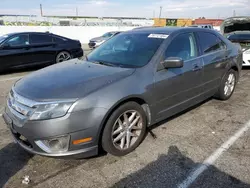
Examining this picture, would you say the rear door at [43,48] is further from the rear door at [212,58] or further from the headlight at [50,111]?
the headlight at [50,111]

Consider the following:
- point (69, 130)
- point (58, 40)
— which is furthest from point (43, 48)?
point (69, 130)

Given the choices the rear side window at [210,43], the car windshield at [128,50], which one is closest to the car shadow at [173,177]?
the car windshield at [128,50]

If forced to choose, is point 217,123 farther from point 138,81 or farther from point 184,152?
point 138,81

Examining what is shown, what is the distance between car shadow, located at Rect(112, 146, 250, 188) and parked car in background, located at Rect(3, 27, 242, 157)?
0.44 meters

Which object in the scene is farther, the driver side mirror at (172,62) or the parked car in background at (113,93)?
the driver side mirror at (172,62)

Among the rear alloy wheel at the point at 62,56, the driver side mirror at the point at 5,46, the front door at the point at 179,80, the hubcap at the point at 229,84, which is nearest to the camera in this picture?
the front door at the point at 179,80

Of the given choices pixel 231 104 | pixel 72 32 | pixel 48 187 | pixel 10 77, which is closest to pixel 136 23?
pixel 72 32

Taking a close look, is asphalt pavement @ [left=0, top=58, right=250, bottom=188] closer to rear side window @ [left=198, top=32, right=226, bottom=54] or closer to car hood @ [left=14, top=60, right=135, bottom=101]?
car hood @ [left=14, top=60, right=135, bottom=101]

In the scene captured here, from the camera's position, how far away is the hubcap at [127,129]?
305 centimetres

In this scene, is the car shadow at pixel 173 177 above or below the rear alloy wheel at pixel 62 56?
below

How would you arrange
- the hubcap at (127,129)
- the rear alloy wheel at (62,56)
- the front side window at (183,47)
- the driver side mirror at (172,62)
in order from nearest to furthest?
1. the hubcap at (127,129)
2. the driver side mirror at (172,62)
3. the front side window at (183,47)
4. the rear alloy wheel at (62,56)

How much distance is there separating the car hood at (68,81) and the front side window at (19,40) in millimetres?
5634

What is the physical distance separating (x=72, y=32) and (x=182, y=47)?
2339 centimetres

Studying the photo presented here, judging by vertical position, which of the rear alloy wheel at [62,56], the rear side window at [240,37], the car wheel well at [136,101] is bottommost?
the rear alloy wheel at [62,56]
